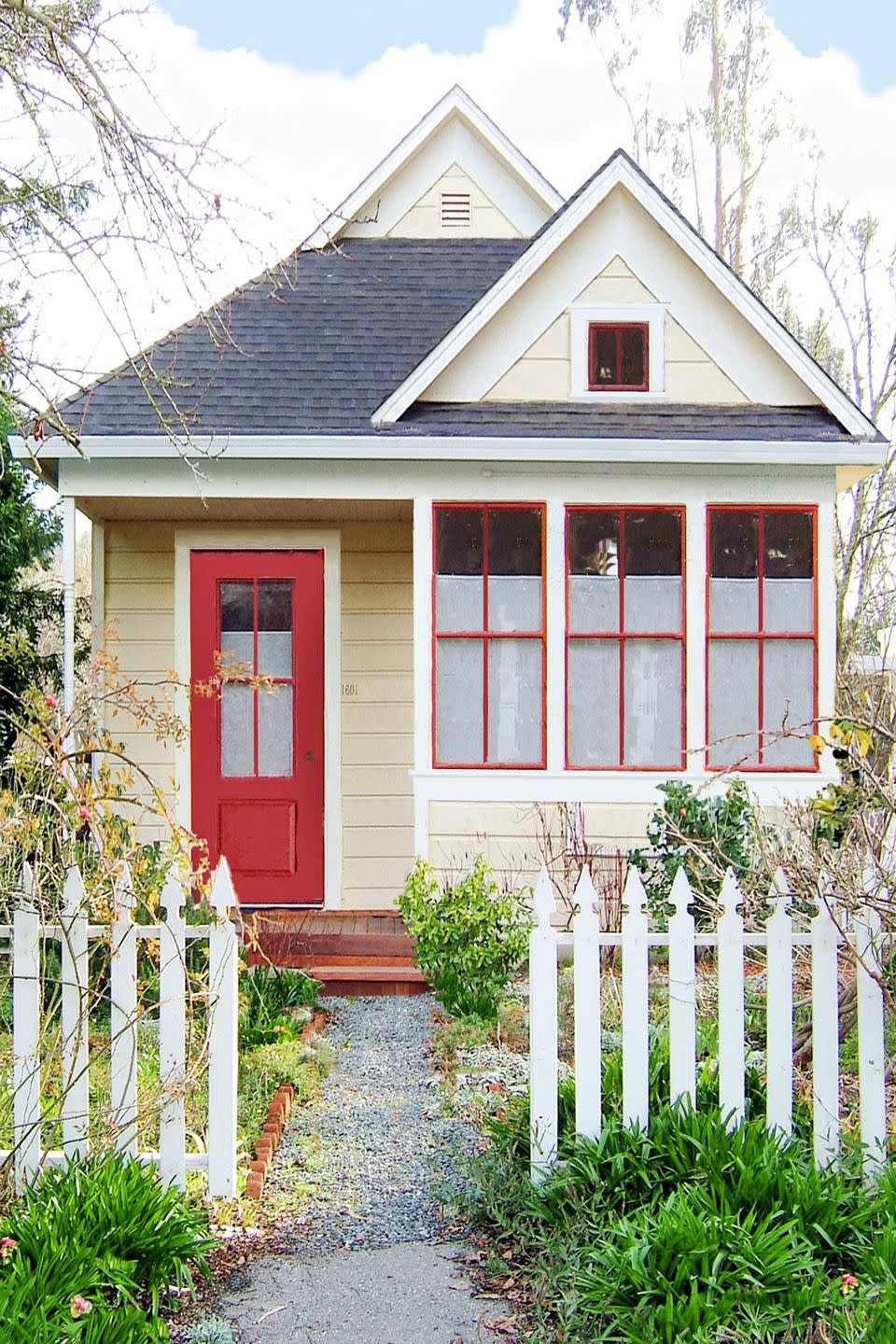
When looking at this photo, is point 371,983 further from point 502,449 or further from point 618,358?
point 618,358

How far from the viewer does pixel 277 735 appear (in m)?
8.65

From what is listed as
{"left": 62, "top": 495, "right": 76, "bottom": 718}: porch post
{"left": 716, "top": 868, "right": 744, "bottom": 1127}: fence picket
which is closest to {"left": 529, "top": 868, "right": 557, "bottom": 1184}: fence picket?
{"left": 716, "top": 868, "right": 744, "bottom": 1127}: fence picket

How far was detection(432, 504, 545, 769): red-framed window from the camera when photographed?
25.2 ft

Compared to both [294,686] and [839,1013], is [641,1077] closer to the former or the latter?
[839,1013]

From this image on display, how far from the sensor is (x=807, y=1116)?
3.95 m

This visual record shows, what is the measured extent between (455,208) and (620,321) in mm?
3103

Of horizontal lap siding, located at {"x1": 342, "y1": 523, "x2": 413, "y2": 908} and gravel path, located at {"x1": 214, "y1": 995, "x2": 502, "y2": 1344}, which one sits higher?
horizontal lap siding, located at {"x1": 342, "y1": 523, "x2": 413, "y2": 908}

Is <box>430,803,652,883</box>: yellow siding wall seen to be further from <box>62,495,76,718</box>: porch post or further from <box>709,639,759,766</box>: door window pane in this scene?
<box>62,495,76,718</box>: porch post

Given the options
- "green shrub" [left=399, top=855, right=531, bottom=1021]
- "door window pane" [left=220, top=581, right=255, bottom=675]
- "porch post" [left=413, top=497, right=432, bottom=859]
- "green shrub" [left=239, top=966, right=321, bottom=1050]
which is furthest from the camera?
"door window pane" [left=220, top=581, right=255, bottom=675]

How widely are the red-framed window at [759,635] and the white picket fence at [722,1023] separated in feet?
13.2

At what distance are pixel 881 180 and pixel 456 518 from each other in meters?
25.9

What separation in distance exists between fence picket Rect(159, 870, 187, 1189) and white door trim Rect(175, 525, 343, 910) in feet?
15.9

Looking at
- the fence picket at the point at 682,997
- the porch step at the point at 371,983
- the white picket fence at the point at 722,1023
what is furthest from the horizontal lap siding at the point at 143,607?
the fence picket at the point at 682,997

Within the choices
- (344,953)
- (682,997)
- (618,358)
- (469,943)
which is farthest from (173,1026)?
(618,358)
